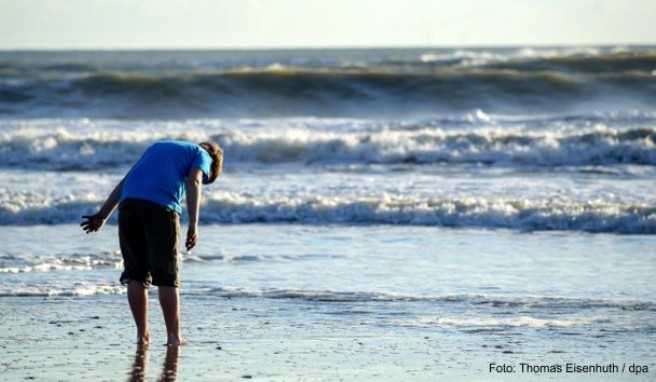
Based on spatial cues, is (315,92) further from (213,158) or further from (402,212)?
(213,158)

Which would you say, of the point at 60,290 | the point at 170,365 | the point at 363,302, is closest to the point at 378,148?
the point at 60,290

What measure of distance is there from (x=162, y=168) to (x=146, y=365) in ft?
3.64

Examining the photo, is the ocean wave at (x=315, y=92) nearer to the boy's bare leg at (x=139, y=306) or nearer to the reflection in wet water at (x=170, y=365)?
the boy's bare leg at (x=139, y=306)

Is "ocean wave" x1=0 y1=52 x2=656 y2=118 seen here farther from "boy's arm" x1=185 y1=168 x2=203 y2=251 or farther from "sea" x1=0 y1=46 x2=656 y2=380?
"boy's arm" x1=185 y1=168 x2=203 y2=251

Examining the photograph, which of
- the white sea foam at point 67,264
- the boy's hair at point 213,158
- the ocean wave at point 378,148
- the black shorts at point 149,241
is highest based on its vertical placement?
the boy's hair at point 213,158

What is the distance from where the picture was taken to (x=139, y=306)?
A: 24.7ft

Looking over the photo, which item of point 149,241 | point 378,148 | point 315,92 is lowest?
point 378,148

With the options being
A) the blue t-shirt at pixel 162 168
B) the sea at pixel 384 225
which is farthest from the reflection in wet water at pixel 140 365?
the blue t-shirt at pixel 162 168

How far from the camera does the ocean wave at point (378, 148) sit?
20.9 meters

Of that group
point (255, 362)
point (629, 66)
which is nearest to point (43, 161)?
point (255, 362)

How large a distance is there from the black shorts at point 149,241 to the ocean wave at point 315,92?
24112mm

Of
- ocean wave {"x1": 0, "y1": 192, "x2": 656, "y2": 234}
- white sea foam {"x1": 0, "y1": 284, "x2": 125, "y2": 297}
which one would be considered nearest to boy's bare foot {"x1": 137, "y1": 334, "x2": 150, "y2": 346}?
white sea foam {"x1": 0, "y1": 284, "x2": 125, "y2": 297}

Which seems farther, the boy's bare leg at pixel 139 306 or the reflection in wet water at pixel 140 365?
the boy's bare leg at pixel 139 306

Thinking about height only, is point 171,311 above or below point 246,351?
above
